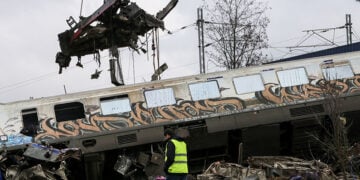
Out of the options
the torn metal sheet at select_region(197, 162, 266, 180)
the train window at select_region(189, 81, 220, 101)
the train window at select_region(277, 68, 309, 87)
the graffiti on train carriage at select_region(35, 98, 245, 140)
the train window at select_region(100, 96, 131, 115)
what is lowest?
the torn metal sheet at select_region(197, 162, 266, 180)

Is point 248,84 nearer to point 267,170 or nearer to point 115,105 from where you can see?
point 267,170

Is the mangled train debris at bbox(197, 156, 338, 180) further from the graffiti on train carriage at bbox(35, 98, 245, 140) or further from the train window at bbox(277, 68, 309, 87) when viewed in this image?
the train window at bbox(277, 68, 309, 87)

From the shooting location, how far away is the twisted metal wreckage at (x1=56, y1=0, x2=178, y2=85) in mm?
19312

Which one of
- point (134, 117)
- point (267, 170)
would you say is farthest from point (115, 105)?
point (267, 170)

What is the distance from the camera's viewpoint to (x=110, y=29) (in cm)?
1988

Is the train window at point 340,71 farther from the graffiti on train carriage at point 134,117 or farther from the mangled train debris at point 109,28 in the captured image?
the mangled train debris at point 109,28

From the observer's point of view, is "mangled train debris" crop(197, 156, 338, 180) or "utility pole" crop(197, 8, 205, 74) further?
"utility pole" crop(197, 8, 205, 74)

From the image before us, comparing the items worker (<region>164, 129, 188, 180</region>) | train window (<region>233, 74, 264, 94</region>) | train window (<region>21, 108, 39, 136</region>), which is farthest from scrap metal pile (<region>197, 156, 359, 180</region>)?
train window (<region>21, 108, 39, 136</region>)

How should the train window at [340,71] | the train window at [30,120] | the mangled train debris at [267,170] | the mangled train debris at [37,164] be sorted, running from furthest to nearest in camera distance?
the train window at [340,71] < the train window at [30,120] < the mangled train debris at [267,170] < the mangled train debris at [37,164]

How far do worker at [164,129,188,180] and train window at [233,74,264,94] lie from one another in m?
6.36

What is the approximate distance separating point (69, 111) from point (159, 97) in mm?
2563

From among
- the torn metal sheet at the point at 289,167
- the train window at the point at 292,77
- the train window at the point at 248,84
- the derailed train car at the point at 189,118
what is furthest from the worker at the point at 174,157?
the train window at the point at 292,77

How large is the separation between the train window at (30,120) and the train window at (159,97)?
3.12 metres

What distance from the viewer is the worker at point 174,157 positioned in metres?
9.88
